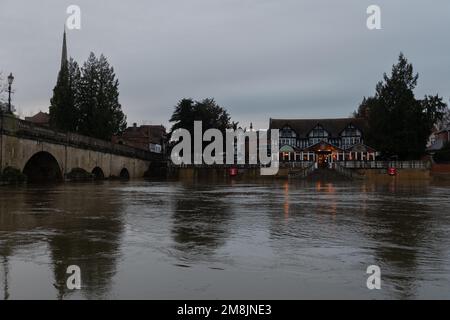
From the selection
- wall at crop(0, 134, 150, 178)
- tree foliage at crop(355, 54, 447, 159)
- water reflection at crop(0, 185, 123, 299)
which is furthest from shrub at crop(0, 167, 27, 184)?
tree foliage at crop(355, 54, 447, 159)

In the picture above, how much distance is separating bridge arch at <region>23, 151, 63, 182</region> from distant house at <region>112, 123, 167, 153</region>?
55522 mm

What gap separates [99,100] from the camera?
242 ft

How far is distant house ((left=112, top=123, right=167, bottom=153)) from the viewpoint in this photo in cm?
11438

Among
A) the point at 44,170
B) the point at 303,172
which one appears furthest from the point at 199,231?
the point at 303,172

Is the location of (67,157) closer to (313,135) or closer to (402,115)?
(402,115)

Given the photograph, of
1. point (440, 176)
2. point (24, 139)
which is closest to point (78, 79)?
point (24, 139)

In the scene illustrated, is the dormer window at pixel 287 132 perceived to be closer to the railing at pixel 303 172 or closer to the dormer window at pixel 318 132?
the dormer window at pixel 318 132

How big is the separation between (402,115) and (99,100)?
47.6 meters

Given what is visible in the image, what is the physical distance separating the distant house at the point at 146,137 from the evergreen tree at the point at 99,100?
28422mm

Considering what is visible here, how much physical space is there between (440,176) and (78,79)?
55.6m

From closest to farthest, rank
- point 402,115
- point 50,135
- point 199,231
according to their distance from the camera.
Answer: point 199,231 < point 50,135 < point 402,115

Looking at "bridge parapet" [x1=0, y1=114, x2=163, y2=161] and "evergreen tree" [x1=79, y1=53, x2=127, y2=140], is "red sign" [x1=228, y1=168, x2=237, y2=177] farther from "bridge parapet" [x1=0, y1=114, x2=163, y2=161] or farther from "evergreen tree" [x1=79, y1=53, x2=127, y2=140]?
"evergreen tree" [x1=79, y1=53, x2=127, y2=140]
